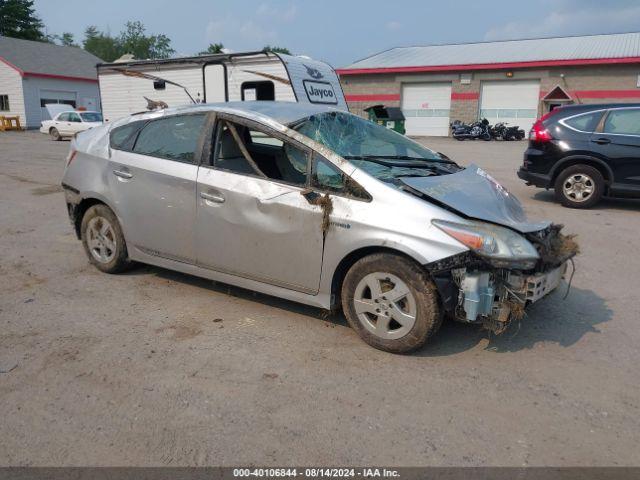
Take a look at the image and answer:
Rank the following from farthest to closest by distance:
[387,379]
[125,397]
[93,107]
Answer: [93,107] < [387,379] < [125,397]

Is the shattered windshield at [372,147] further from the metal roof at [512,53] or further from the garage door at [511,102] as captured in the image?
the metal roof at [512,53]

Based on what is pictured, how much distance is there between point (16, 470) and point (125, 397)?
70 centimetres

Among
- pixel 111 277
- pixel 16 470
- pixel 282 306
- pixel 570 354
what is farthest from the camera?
pixel 111 277

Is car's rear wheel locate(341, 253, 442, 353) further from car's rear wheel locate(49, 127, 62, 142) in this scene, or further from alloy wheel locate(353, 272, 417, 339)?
car's rear wheel locate(49, 127, 62, 142)

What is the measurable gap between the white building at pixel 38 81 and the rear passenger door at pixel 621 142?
32.8 metres

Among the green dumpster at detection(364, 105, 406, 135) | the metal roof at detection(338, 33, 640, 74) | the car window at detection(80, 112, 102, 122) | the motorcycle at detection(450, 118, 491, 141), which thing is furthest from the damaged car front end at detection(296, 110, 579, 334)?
the metal roof at detection(338, 33, 640, 74)

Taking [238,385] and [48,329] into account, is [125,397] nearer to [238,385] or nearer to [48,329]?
[238,385]

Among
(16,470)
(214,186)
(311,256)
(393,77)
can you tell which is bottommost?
(16,470)

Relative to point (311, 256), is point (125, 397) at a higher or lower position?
lower

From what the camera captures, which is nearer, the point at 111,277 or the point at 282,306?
the point at 282,306

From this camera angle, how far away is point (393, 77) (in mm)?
34000

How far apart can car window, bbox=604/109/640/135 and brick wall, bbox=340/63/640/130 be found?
22906mm

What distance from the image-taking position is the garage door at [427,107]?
32.9 metres

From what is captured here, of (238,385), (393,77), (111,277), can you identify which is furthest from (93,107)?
(238,385)
